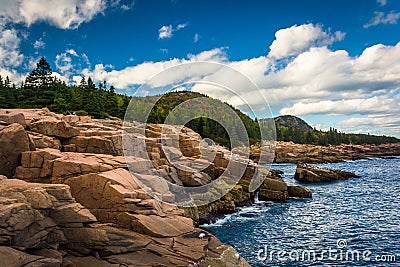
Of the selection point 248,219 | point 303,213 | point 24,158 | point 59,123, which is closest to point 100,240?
point 24,158

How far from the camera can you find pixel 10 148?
22.5 metres

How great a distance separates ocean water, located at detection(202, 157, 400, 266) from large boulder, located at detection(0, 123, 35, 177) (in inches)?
698

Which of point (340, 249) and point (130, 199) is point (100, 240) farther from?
point (340, 249)

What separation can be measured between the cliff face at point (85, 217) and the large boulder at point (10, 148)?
6cm

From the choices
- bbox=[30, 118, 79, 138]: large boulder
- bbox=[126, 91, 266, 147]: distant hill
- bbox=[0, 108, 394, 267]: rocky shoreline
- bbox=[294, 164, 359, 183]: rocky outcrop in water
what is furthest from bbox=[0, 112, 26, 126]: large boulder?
bbox=[126, 91, 266, 147]: distant hill

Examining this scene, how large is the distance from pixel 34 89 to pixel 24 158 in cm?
6115

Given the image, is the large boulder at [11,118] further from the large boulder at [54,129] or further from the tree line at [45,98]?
the tree line at [45,98]

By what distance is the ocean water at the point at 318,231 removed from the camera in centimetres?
2420

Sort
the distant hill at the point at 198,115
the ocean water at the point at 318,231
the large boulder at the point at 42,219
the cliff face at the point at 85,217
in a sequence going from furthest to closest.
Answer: the distant hill at the point at 198,115
the ocean water at the point at 318,231
the cliff face at the point at 85,217
the large boulder at the point at 42,219

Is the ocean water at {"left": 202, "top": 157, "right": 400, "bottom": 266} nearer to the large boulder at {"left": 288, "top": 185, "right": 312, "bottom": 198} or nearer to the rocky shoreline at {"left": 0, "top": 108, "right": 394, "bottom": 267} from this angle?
the large boulder at {"left": 288, "top": 185, "right": 312, "bottom": 198}

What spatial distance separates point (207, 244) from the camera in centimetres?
1892

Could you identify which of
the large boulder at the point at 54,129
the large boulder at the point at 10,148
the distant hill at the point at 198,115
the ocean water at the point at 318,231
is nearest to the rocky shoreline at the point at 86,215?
the large boulder at the point at 10,148

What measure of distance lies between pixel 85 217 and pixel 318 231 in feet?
76.7

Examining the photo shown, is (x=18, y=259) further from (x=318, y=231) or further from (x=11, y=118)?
(x=318, y=231)
